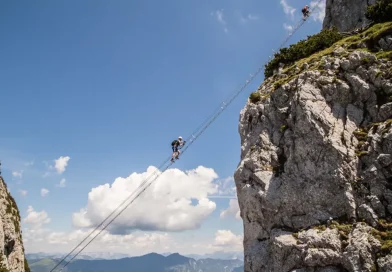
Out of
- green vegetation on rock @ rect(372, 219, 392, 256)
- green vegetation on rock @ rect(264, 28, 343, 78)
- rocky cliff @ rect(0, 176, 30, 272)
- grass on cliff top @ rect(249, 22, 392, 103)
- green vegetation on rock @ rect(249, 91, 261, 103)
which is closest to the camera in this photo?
green vegetation on rock @ rect(372, 219, 392, 256)

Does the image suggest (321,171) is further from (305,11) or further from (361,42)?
(305,11)

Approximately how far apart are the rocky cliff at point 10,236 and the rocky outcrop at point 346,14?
67.8m

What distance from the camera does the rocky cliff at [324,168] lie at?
26.1 meters

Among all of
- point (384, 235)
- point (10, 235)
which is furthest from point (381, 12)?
point (10, 235)

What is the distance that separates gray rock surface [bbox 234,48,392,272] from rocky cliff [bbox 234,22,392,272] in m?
0.08

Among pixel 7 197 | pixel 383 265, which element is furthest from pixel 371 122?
pixel 7 197

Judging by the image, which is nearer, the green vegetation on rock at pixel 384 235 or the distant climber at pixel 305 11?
the green vegetation on rock at pixel 384 235

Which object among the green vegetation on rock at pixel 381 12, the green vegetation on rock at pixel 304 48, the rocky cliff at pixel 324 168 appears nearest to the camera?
the rocky cliff at pixel 324 168

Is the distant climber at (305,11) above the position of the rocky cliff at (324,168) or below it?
above

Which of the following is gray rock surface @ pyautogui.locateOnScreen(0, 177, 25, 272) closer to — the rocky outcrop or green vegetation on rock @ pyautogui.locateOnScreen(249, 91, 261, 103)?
green vegetation on rock @ pyautogui.locateOnScreen(249, 91, 261, 103)

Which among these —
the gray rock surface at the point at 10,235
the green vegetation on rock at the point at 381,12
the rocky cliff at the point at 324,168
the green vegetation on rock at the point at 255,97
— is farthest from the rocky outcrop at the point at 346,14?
the gray rock surface at the point at 10,235

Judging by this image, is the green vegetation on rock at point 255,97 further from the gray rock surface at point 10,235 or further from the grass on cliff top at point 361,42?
the gray rock surface at point 10,235

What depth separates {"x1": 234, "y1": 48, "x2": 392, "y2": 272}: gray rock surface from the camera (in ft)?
86.3

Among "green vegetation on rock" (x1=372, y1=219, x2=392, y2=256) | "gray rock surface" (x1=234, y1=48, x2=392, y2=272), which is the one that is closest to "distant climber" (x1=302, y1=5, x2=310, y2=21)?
"gray rock surface" (x1=234, y1=48, x2=392, y2=272)
